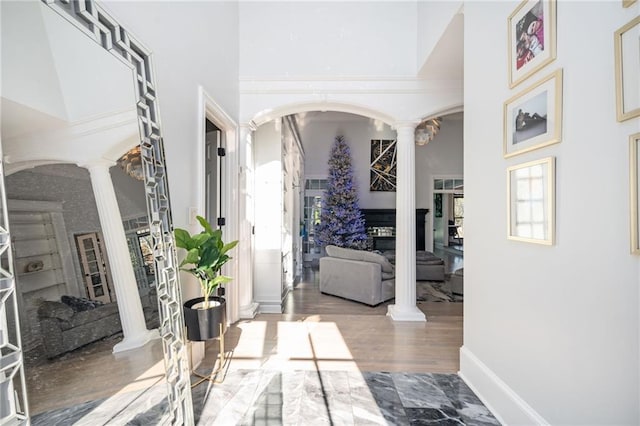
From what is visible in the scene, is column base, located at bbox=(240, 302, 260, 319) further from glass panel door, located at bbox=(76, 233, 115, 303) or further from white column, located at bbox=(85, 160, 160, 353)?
glass panel door, located at bbox=(76, 233, 115, 303)

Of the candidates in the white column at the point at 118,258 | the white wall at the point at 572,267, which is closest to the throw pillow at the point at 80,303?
the white column at the point at 118,258

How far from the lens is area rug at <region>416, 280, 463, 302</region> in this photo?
459 cm

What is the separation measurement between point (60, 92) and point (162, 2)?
4.65ft

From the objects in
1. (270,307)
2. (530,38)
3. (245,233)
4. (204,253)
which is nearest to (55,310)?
(204,253)

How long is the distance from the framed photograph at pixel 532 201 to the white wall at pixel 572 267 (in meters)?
0.04

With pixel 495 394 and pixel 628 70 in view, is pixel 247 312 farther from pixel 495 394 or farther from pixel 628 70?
pixel 628 70

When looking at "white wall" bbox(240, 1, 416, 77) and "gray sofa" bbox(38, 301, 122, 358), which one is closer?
"gray sofa" bbox(38, 301, 122, 358)

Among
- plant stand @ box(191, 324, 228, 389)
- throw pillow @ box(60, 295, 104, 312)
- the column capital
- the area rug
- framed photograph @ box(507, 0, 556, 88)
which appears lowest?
the area rug

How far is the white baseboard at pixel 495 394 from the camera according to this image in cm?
155

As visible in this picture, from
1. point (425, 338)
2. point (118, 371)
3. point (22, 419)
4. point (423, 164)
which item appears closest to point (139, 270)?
point (118, 371)

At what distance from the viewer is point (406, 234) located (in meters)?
3.62

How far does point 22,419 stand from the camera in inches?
33.0

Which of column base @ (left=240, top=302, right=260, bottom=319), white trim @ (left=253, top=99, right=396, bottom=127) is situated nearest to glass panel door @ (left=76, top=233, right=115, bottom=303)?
column base @ (left=240, top=302, right=260, bottom=319)

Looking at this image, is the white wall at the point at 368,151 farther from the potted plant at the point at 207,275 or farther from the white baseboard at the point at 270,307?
the potted plant at the point at 207,275
